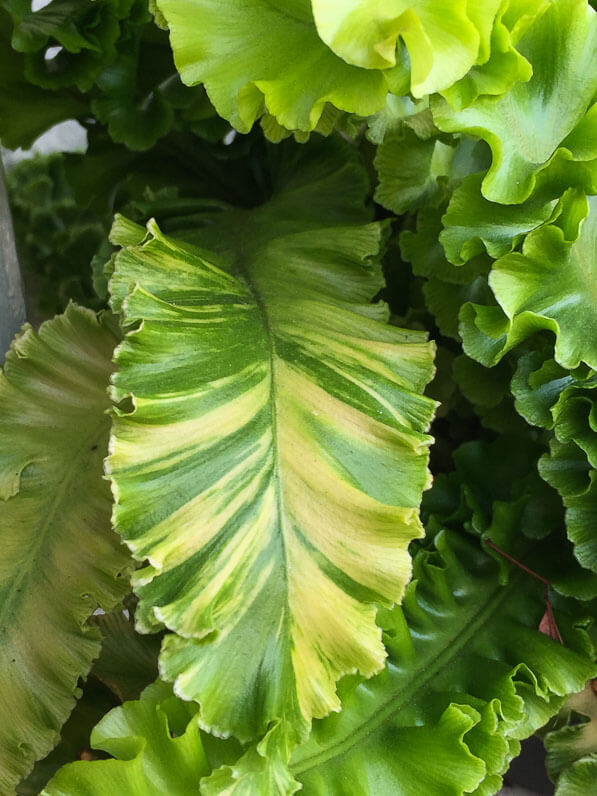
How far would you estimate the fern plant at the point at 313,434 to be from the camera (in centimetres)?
38

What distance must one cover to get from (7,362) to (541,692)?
0.39 metres

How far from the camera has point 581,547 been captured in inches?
19.7

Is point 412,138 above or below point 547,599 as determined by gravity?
above

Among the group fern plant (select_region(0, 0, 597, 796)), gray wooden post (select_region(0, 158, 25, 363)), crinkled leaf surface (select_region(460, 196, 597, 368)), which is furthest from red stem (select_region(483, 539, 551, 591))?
gray wooden post (select_region(0, 158, 25, 363))

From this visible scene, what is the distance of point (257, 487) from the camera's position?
0.40 meters

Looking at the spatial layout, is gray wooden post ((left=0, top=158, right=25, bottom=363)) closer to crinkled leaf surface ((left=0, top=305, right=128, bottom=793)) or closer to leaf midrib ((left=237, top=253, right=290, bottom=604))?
crinkled leaf surface ((left=0, top=305, right=128, bottom=793))

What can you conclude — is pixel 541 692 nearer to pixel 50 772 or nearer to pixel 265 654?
pixel 265 654

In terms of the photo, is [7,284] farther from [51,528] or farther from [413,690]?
[413,690]

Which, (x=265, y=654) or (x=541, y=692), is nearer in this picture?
(x=265, y=654)

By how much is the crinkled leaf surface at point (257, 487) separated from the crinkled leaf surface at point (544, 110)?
11 cm

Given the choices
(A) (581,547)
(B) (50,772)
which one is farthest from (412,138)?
(B) (50,772)

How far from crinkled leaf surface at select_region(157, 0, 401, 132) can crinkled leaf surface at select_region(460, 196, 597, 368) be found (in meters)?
0.12

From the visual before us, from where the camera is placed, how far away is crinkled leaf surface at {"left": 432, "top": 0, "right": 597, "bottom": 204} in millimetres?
414

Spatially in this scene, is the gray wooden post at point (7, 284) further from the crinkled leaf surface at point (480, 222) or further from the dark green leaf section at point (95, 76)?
the crinkled leaf surface at point (480, 222)
